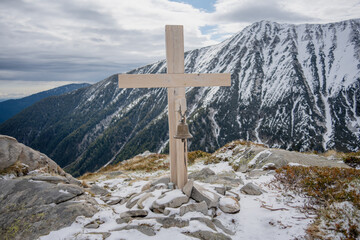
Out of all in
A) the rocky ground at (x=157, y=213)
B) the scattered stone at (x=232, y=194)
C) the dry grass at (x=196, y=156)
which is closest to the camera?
the rocky ground at (x=157, y=213)

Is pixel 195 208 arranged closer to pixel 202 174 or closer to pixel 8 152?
pixel 202 174

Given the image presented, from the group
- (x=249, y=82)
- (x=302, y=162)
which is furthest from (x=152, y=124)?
(x=302, y=162)

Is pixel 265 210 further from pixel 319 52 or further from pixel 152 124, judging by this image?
pixel 319 52

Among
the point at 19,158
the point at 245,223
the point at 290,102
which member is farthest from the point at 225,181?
the point at 290,102

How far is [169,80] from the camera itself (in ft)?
23.0

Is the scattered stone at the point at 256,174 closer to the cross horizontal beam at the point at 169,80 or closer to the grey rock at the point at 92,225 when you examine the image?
the cross horizontal beam at the point at 169,80

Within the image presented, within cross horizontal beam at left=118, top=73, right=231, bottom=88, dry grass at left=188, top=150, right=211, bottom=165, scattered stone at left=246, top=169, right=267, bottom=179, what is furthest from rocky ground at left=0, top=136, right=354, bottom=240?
dry grass at left=188, top=150, right=211, bottom=165

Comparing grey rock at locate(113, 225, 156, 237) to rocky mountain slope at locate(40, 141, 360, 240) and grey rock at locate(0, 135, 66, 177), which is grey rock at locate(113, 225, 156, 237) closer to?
rocky mountain slope at locate(40, 141, 360, 240)

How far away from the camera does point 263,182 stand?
8648 millimetres

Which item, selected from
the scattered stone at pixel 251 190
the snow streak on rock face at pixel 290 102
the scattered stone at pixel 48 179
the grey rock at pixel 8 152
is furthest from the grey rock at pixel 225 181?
the snow streak on rock face at pixel 290 102

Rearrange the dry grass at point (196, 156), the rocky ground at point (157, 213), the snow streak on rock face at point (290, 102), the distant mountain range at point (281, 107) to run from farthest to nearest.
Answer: the distant mountain range at point (281, 107) < the snow streak on rock face at point (290, 102) < the dry grass at point (196, 156) < the rocky ground at point (157, 213)

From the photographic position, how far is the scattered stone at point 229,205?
6230 mm

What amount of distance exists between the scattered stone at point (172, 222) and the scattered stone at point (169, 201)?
492 mm

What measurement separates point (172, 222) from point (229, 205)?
1872 millimetres
